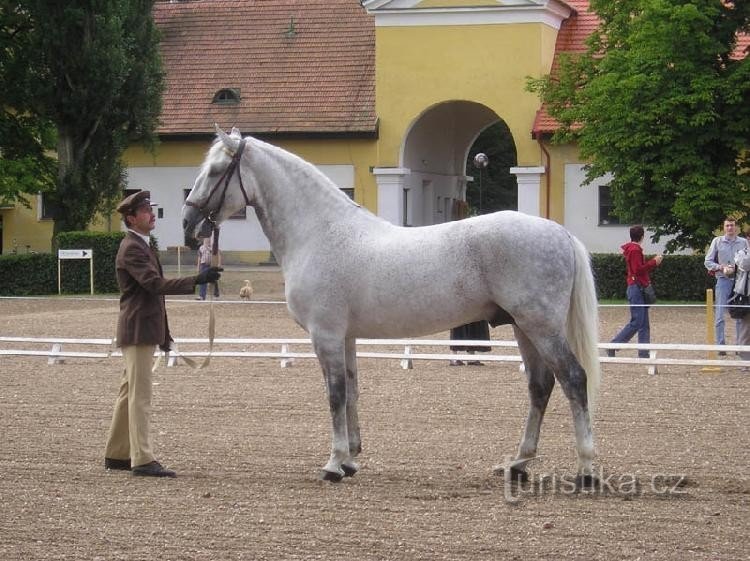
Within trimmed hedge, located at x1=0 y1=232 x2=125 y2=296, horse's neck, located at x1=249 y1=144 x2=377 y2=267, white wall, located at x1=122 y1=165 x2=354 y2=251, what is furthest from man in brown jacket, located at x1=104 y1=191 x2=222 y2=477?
white wall, located at x1=122 y1=165 x2=354 y2=251

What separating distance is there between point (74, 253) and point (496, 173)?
1122 inches

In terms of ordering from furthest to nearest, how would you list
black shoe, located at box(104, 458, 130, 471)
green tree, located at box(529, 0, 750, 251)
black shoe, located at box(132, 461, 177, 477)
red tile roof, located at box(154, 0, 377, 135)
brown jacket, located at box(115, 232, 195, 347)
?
1. red tile roof, located at box(154, 0, 377, 135)
2. green tree, located at box(529, 0, 750, 251)
3. black shoe, located at box(104, 458, 130, 471)
4. brown jacket, located at box(115, 232, 195, 347)
5. black shoe, located at box(132, 461, 177, 477)

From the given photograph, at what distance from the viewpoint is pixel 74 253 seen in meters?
32.9

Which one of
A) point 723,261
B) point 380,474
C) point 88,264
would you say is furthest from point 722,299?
point 88,264

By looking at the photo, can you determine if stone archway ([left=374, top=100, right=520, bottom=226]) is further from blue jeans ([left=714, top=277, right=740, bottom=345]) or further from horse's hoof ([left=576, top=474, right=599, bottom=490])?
horse's hoof ([left=576, top=474, right=599, bottom=490])

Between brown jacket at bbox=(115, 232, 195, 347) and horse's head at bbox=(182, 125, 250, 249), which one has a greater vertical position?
horse's head at bbox=(182, 125, 250, 249)

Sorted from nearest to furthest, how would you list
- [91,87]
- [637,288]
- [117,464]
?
1. [117,464]
2. [637,288]
3. [91,87]

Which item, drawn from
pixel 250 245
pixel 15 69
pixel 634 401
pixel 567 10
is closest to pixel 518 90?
pixel 567 10

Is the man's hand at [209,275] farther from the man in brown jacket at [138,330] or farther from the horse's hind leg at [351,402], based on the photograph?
the horse's hind leg at [351,402]

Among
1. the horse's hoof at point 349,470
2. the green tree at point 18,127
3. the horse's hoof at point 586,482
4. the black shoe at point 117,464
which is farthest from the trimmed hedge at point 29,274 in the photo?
the horse's hoof at point 586,482

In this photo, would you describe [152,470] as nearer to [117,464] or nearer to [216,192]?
[117,464]

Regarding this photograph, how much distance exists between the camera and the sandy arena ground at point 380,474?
7.27 m

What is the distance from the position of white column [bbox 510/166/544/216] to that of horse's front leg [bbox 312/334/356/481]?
1159 inches

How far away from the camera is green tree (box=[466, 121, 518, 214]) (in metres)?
57.2
